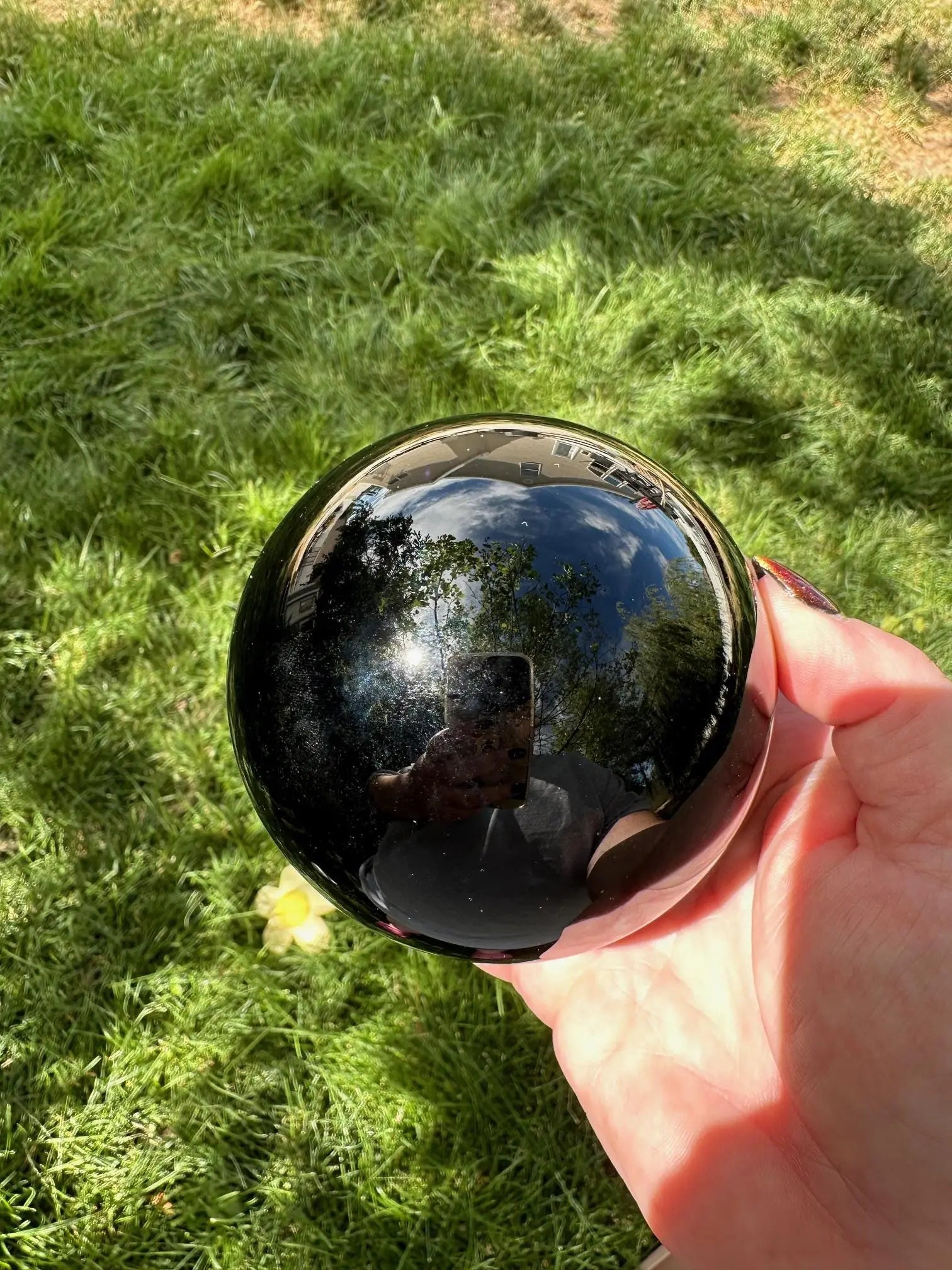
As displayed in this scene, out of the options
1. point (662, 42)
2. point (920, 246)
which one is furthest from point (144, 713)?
point (662, 42)

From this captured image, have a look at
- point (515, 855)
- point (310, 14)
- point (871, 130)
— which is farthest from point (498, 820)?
point (310, 14)

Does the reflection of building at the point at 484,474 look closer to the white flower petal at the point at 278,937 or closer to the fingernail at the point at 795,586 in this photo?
the fingernail at the point at 795,586

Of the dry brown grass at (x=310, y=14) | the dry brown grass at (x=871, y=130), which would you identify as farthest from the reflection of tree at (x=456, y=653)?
the dry brown grass at (x=310, y=14)

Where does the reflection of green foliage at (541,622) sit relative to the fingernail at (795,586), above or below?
above

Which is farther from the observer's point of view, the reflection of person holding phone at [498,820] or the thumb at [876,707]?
the thumb at [876,707]

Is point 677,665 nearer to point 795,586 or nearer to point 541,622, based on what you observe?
point 541,622

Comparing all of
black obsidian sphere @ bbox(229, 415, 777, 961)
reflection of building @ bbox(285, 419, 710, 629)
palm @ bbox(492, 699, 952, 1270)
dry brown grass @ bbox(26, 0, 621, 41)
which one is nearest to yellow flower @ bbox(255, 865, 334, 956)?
palm @ bbox(492, 699, 952, 1270)

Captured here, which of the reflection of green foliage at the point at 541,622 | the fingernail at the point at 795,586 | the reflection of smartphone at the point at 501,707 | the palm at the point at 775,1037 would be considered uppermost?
the reflection of green foliage at the point at 541,622
